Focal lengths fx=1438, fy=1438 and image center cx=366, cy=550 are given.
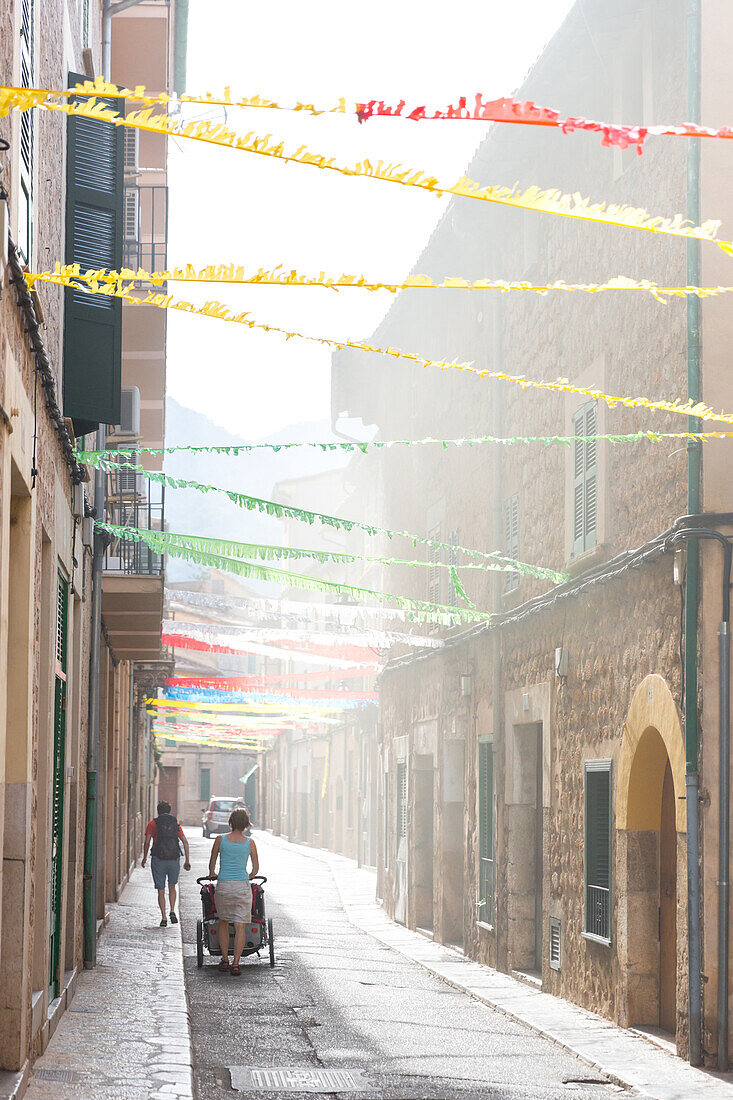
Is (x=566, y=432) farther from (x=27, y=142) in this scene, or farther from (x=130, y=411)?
(x=130, y=411)

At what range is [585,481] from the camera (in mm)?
13094

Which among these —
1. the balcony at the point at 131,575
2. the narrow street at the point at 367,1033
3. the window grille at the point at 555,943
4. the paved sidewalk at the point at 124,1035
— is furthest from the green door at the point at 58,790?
the window grille at the point at 555,943

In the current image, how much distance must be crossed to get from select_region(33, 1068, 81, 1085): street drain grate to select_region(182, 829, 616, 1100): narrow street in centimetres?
77

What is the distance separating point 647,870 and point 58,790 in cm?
468

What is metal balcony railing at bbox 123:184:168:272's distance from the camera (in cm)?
1669

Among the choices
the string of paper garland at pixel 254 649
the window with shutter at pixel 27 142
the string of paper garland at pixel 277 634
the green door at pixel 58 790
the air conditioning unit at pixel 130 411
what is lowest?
the green door at pixel 58 790

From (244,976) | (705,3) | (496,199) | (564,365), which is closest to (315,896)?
(244,976)

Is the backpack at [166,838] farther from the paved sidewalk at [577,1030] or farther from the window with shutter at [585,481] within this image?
the window with shutter at [585,481]

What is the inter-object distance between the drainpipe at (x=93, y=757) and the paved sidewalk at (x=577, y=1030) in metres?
3.67

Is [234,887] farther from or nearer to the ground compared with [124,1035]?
farther from the ground

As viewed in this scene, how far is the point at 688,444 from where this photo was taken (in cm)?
1021

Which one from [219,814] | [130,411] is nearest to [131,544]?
[130,411]

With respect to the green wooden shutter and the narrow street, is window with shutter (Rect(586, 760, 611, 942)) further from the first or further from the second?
the green wooden shutter

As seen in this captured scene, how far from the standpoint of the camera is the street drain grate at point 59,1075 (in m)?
7.84
